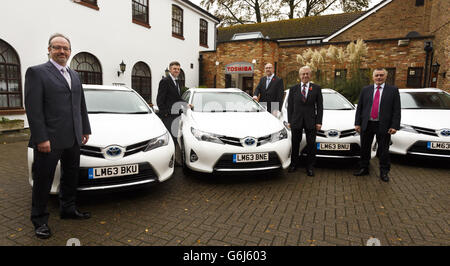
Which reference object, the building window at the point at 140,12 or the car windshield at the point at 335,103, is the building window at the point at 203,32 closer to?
the building window at the point at 140,12

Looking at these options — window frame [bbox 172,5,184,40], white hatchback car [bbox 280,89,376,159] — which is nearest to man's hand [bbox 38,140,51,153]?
white hatchback car [bbox 280,89,376,159]

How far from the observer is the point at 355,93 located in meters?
10.5

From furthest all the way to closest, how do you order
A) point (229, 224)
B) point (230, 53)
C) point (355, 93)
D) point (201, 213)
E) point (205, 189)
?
point (230, 53) → point (355, 93) → point (205, 189) → point (201, 213) → point (229, 224)

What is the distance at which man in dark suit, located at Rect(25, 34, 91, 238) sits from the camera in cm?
238

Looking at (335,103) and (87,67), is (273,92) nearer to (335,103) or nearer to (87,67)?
(335,103)

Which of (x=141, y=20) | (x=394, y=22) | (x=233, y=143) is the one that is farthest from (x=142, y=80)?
(x=394, y=22)

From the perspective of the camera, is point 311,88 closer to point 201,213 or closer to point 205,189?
point 205,189

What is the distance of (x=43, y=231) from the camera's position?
2.54 meters

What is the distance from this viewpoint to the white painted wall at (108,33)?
28.2 feet

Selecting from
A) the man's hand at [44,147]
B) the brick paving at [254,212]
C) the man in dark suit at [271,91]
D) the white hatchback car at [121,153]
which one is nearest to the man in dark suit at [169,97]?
the white hatchback car at [121,153]

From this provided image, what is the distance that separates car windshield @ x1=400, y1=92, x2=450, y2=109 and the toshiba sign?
9.95 meters
